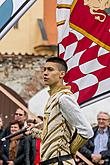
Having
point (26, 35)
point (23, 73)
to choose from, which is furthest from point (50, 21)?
point (23, 73)

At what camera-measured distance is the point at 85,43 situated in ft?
23.9

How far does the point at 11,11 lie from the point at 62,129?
1.85 meters

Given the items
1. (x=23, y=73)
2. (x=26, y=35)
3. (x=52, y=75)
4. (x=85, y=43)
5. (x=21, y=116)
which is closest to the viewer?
(x=52, y=75)

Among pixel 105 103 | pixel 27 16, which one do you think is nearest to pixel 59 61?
pixel 105 103

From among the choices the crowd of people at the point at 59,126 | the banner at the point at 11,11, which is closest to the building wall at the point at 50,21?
the banner at the point at 11,11

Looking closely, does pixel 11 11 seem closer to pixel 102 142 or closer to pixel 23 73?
pixel 102 142

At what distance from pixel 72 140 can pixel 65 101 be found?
0.32 meters

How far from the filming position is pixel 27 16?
2380 centimetres

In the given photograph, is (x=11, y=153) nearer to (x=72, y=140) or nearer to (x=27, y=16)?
(x=72, y=140)

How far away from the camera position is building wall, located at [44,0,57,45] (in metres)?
24.0

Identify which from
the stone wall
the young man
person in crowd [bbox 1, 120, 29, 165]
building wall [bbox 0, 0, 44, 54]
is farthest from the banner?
building wall [bbox 0, 0, 44, 54]

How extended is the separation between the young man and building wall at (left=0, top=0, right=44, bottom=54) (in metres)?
17.8

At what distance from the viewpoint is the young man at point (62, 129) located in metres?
5.14

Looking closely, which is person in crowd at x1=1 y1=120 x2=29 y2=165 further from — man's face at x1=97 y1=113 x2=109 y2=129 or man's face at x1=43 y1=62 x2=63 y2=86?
man's face at x1=43 y1=62 x2=63 y2=86
